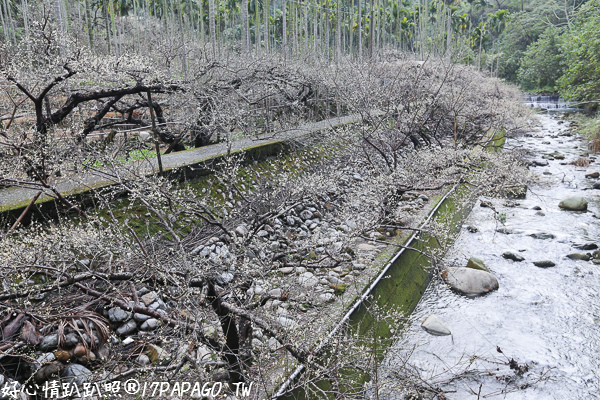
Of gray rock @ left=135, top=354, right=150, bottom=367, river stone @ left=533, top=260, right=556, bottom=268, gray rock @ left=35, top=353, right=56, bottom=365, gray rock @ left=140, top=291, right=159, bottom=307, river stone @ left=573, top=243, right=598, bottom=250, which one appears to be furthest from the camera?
river stone @ left=573, top=243, right=598, bottom=250

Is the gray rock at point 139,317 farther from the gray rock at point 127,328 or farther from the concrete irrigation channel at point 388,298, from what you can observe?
the concrete irrigation channel at point 388,298

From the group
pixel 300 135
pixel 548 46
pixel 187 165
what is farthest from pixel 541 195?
pixel 548 46

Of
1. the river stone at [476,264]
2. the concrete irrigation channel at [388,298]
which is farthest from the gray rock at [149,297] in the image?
the river stone at [476,264]

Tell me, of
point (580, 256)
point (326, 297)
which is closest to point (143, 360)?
point (326, 297)

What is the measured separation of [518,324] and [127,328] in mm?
4646

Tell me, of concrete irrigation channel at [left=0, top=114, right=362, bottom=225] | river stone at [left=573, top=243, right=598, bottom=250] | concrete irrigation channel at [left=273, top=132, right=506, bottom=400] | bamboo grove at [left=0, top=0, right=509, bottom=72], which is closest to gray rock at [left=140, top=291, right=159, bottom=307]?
concrete irrigation channel at [left=0, top=114, right=362, bottom=225]

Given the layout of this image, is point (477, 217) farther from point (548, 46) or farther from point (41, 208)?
point (548, 46)

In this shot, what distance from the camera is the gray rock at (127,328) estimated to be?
349 cm

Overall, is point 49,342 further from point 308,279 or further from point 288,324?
point 308,279

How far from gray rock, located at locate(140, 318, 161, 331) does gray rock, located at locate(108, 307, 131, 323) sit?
160 mm

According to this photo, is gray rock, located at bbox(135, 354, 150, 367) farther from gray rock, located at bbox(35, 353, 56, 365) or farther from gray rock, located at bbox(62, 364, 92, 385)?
gray rock, located at bbox(35, 353, 56, 365)

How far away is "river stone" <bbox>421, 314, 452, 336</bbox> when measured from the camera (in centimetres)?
482

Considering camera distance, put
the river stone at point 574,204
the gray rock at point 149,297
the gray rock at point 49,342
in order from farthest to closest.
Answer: the river stone at point 574,204 < the gray rock at point 149,297 < the gray rock at point 49,342

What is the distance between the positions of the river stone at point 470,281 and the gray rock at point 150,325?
165 inches
